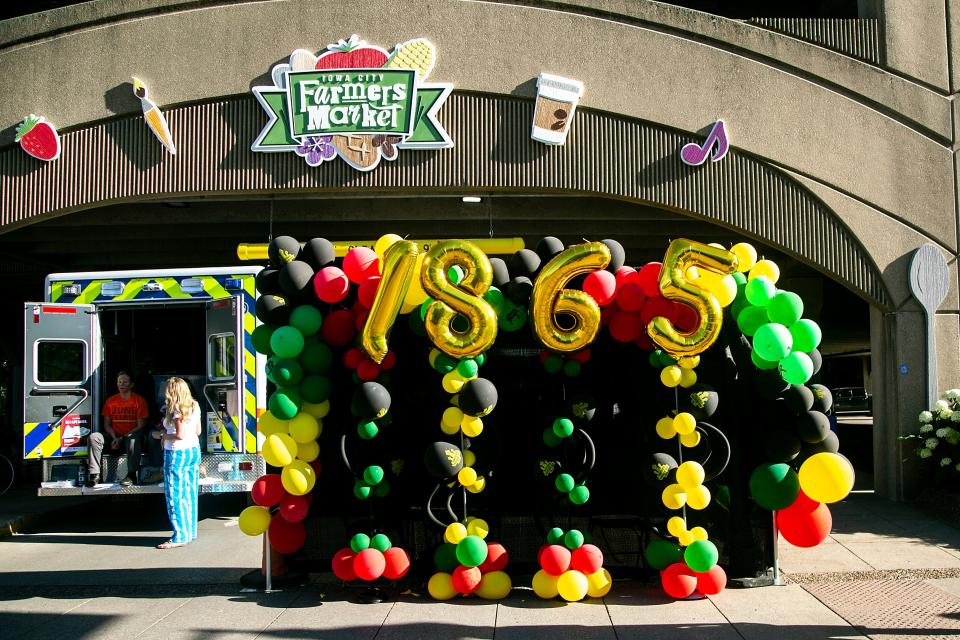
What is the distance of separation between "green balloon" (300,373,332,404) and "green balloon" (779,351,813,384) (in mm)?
3608

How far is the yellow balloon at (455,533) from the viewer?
6145 millimetres

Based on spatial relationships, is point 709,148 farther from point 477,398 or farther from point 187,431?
point 187,431

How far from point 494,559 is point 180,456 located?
4.04 m

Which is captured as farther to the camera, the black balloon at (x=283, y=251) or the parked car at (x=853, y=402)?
the parked car at (x=853, y=402)

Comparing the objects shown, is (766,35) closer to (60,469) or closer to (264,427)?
(264,427)

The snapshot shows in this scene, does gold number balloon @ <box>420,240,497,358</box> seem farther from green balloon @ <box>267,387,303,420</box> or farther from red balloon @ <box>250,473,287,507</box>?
red balloon @ <box>250,473,287,507</box>

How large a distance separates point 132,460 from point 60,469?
34.6 inches

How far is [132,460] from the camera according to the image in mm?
9797

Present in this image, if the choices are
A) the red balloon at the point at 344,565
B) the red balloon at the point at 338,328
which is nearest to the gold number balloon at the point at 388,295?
the red balloon at the point at 338,328

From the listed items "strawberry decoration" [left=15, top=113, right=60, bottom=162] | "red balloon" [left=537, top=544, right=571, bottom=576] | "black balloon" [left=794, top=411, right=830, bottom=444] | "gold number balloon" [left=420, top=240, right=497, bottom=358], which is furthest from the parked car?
"gold number balloon" [left=420, top=240, right=497, bottom=358]

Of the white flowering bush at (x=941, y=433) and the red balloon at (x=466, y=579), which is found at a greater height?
the white flowering bush at (x=941, y=433)

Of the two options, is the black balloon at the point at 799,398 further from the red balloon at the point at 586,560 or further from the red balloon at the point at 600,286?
the red balloon at the point at 586,560

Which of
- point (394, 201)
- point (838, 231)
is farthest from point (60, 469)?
point (838, 231)

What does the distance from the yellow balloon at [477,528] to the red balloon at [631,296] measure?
81.5 inches
